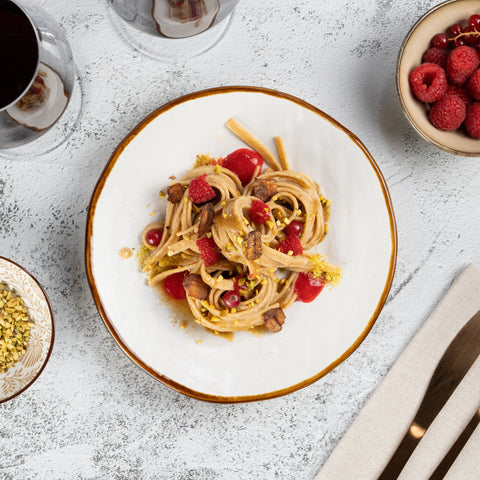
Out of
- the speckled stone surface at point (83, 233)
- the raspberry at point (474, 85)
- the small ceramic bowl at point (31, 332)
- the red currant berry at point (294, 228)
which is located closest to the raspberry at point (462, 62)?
the raspberry at point (474, 85)

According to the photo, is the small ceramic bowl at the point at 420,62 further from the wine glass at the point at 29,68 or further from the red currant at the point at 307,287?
the wine glass at the point at 29,68

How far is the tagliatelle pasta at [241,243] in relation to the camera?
58.5 inches

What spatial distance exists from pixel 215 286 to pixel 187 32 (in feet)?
2.19

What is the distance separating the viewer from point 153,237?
5.03 feet

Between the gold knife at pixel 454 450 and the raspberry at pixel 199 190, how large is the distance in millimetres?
1088

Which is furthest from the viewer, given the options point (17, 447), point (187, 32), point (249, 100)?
point (17, 447)

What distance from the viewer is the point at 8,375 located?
1.54 meters

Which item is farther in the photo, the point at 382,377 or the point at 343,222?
the point at 382,377

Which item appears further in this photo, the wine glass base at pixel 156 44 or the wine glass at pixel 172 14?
the wine glass base at pixel 156 44

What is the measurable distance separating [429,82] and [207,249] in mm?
780

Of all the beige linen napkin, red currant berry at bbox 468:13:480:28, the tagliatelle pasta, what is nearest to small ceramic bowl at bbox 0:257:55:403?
the tagliatelle pasta

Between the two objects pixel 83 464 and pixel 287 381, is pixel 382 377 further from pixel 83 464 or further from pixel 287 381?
pixel 83 464

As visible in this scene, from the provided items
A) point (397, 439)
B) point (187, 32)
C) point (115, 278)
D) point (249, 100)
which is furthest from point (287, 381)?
point (187, 32)

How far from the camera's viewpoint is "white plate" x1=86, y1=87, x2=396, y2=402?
1.48 m
